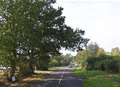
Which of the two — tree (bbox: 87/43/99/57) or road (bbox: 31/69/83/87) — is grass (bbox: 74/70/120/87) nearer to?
road (bbox: 31/69/83/87)

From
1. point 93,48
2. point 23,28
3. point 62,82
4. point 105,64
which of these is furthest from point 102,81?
point 93,48

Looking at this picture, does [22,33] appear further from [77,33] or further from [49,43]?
[77,33]

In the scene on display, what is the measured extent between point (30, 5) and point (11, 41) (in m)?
3.92

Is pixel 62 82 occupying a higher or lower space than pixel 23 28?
lower

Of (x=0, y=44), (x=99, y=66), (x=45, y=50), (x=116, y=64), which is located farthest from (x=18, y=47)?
(x=99, y=66)

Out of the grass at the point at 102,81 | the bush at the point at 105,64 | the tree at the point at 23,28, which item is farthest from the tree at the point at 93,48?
the tree at the point at 23,28

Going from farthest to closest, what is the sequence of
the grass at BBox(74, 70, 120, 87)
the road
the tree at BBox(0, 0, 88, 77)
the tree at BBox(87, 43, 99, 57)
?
the tree at BBox(87, 43, 99, 57) < the road < the grass at BBox(74, 70, 120, 87) < the tree at BBox(0, 0, 88, 77)

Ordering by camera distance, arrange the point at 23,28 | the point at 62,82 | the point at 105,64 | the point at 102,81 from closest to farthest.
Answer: the point at 23,28
the point at 62,82
the point at 102,81
the point at 105,64

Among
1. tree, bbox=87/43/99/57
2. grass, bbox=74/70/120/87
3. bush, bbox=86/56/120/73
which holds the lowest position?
grass, bbox=74/70/120/87

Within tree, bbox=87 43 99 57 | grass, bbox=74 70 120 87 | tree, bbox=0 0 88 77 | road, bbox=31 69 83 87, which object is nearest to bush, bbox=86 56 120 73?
grass, bbox=74 70 120 87

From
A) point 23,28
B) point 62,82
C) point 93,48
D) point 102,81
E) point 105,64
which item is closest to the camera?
point 23,28

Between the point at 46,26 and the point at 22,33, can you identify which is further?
the point at 46,26

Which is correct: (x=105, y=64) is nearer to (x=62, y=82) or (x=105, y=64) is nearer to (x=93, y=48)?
(x=62, y=82)

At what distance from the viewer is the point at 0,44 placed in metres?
41.1
